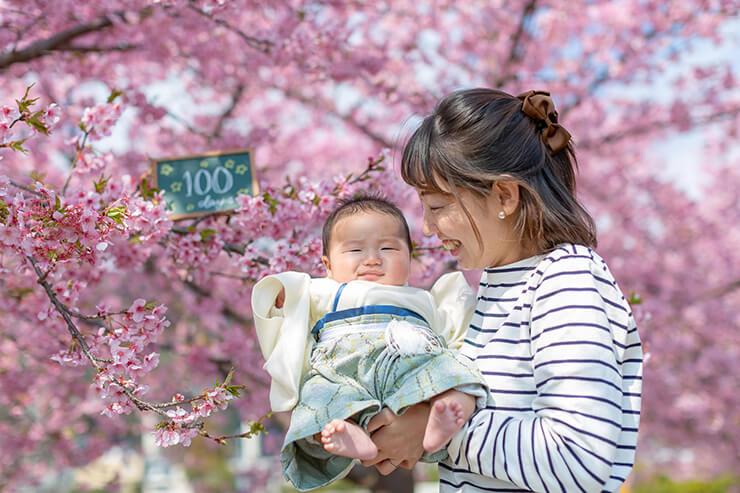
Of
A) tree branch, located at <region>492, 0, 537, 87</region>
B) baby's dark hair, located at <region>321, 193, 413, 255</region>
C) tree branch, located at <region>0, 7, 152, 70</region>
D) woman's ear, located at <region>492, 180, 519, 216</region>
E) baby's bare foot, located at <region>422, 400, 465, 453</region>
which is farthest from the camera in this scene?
tree branch, located at <region>492, 0, 537, 87</region>

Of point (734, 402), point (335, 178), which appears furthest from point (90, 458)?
point (734, 402)

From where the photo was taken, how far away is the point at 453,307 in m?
1.74

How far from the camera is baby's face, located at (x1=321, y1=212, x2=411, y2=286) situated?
5.67 feet

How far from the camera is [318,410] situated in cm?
139

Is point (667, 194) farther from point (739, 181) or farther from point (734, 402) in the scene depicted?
point (734, 402)

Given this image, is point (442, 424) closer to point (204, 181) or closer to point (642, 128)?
point (204, 181)

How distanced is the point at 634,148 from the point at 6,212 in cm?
800

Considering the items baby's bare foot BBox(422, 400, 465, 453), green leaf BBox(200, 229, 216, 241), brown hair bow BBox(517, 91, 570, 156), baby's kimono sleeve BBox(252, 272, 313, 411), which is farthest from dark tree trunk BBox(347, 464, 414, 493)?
brown hair bow BBox(517, 91, 570, 156)

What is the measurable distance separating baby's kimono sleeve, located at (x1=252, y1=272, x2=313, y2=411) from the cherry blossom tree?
18 cm

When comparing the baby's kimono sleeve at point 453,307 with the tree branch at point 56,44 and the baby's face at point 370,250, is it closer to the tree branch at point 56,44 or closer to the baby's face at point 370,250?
the baby's face at point 370,250

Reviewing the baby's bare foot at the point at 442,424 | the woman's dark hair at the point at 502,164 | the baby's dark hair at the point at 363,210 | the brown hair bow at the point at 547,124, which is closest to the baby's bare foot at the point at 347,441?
the baby's bare foot at the point at 442,424

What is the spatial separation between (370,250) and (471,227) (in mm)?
367

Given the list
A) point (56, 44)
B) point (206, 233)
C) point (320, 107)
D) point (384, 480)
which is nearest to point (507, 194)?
point (206, 233)

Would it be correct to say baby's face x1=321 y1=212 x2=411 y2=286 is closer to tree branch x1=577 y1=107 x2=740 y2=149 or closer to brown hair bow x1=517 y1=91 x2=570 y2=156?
brown hair bow x1=517 y1=91 x2=570 y2=156
